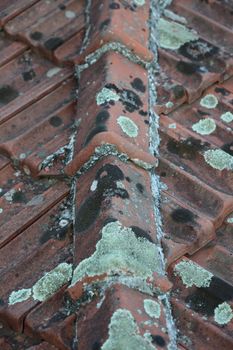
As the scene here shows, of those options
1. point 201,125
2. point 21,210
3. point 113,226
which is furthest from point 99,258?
point 201,125

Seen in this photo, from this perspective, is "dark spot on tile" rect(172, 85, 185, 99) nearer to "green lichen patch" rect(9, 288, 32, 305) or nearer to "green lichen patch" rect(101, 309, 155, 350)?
"green lichen patch" rect(9, 288, 32, 305)

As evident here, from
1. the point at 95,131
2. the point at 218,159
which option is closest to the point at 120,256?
the point at 95,131

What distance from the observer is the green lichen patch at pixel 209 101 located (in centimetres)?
306

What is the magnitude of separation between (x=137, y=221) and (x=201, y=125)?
2.14ft

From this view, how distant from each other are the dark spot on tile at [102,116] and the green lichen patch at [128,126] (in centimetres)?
4

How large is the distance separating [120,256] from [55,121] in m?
0.82

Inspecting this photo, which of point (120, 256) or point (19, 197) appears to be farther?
point (19, 197)

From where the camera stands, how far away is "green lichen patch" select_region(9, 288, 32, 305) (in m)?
2.42

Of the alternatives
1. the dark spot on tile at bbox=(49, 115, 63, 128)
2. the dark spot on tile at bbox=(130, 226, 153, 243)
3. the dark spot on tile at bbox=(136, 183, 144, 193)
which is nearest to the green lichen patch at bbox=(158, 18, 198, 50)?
the dark spot on tile at bbox=(49, 115, 63, 128)

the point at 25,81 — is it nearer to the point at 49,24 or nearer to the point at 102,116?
the point at 49,24

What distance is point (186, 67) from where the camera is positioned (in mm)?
3139

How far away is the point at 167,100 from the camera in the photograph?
9.87 ft

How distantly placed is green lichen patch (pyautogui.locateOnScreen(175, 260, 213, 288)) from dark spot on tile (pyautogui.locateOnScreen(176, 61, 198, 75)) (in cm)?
90

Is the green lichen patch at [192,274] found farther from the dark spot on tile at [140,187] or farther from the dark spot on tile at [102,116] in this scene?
the dark spot on tile at [102,116]
